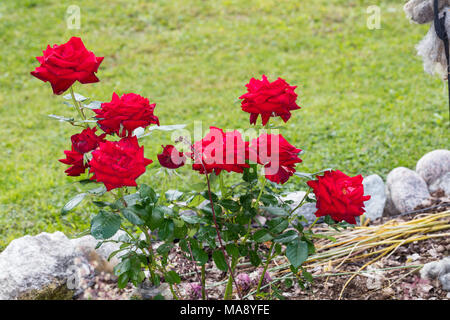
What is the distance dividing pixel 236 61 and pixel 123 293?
427 cm

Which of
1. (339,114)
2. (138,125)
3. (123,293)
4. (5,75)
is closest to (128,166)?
(138,125)

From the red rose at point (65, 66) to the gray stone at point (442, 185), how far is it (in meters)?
2.54

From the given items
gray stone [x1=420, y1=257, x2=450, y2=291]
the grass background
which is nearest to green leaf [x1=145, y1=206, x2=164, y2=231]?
gray stone [x1=420, y1=257, x2=450, y2=291]

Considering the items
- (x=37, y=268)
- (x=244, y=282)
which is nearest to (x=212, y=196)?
(x=244, y=282)

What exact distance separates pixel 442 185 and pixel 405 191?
0.88 ft

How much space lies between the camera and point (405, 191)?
10.9 ft

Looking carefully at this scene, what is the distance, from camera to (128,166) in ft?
4.95

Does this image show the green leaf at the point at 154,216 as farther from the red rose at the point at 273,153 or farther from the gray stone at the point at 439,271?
the gray stone at the point at 439,271

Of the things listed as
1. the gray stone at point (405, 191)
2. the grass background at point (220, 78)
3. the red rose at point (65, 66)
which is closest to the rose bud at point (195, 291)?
the red rose at point (65, 66)

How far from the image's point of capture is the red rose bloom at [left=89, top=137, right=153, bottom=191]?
1.49 m

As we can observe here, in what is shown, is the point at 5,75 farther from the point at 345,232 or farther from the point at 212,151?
the point at 212,151

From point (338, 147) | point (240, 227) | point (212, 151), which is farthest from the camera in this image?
point (338, 147)

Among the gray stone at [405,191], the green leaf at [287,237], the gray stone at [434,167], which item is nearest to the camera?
the green leaf at [287,237]

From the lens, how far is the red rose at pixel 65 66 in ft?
5.33
